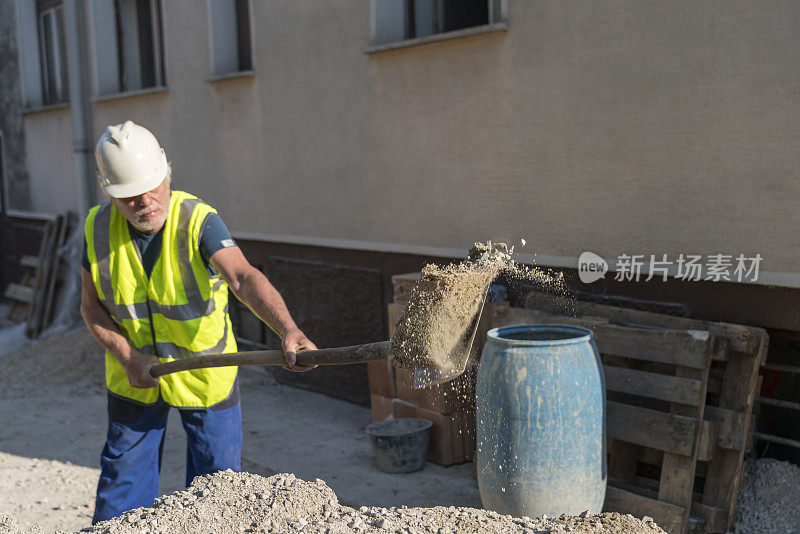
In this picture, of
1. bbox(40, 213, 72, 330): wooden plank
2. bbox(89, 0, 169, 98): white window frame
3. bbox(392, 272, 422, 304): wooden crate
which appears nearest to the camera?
bbox(392, 272, 422, 304): wooden crate

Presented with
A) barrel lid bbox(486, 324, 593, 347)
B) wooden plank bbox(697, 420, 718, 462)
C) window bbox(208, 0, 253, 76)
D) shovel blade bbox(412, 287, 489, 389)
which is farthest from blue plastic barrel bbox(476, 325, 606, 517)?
window bbox(208, 0, 253, 76)

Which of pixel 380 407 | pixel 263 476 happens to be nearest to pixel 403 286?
pixel 380 407

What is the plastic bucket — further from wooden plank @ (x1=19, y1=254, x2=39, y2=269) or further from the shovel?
wooden plank @ (x1=19, y1=254, x2=39, y2=269)

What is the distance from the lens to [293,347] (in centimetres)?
284

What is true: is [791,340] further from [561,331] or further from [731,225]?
[561,331]

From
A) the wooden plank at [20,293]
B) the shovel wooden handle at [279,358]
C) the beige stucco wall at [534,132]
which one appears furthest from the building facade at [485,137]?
the wooden plank at [20,293]

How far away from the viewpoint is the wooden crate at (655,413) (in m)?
3.87

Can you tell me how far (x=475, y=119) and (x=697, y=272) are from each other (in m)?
1.84

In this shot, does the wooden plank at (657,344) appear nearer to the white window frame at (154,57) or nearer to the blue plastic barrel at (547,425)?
the blue plastic barrel at (547,425)

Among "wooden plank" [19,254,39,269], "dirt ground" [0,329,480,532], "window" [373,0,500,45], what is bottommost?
"dirt ground" [0,329,480,532]

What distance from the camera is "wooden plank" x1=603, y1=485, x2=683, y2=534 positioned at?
3.84 metres

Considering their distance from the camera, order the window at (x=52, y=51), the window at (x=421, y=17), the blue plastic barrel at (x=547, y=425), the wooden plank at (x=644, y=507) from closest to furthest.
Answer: the blue plastic barrel at (x=547, y=425) → the wooden plank at (x=644, y=507) → the window at (x=421, y=17) → the window at (x=52, y=51)

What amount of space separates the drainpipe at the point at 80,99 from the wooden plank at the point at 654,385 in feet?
25.4

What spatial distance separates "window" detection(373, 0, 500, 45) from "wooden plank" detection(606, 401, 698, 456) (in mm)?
3010
